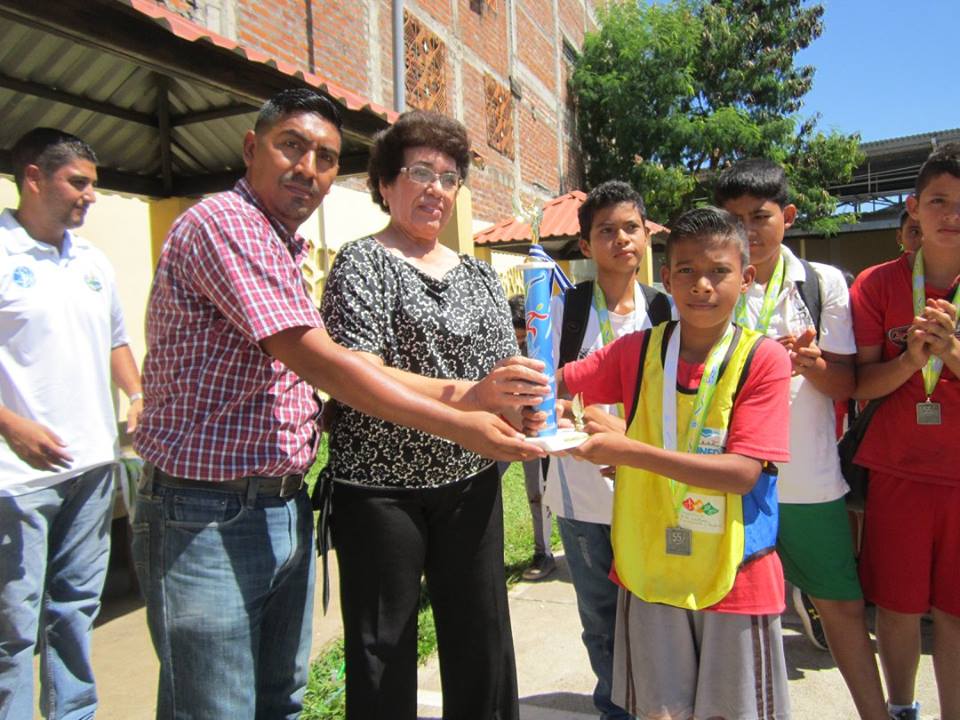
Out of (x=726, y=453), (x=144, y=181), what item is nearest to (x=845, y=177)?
(x=144, y=181)

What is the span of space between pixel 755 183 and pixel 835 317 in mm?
543

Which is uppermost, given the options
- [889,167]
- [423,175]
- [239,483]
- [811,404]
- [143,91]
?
[889,167]

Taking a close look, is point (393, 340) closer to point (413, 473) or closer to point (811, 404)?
point (413, 473)

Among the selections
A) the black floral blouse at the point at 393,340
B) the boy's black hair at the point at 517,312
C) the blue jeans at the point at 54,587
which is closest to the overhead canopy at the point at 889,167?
the boy's black hair at the point at 517,312

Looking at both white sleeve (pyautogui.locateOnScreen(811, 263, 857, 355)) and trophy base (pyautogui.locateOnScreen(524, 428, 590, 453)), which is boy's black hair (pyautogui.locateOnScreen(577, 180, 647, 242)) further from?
trophy base (pyautogui.locateOnScreen(524, 428, 590, 453))

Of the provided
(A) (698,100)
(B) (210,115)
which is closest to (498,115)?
(A) (698,100)

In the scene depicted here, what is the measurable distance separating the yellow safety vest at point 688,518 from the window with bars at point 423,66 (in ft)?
24.4

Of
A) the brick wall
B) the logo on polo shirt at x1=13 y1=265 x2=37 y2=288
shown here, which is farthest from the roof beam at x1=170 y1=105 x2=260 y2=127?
the logo on polo shirt at x1=13 y1=265 x2=37 y2=288

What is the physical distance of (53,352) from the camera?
258 cm

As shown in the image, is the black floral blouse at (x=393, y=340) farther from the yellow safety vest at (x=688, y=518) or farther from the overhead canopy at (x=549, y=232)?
the overhead canopy at (x=549, y=232)

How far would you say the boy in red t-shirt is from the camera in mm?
2146

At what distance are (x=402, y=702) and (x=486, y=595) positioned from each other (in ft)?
1.26

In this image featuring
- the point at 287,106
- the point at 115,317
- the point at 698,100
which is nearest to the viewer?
the point at 287,106

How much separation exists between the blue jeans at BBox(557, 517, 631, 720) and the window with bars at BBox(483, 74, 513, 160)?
9586 millimetres
